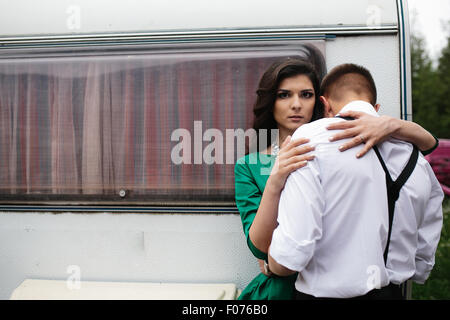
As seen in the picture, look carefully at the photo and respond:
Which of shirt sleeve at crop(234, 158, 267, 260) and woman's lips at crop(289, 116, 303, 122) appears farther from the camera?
woman's lips at crop(289, 116, 303, 122)

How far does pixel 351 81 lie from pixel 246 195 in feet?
2.48

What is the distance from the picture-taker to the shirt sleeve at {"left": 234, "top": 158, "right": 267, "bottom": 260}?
6.48 feet

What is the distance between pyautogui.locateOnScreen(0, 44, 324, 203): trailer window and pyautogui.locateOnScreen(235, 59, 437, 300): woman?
357mm

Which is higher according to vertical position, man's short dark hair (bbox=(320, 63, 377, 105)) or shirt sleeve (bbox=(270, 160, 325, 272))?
man's short dark hair (bbox=(320, 63, 377, 105))

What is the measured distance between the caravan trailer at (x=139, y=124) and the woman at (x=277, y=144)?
353 mm

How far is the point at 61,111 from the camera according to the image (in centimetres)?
278

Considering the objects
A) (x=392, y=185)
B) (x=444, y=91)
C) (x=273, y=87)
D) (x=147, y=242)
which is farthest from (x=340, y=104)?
(x=444, y=91)

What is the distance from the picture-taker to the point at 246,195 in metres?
2.06

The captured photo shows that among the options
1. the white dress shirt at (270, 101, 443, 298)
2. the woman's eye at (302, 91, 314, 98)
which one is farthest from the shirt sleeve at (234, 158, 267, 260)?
the woman's eye at (302, 91, 314, 98)

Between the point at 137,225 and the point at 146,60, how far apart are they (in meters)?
1.13

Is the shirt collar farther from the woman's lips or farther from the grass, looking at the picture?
the grass

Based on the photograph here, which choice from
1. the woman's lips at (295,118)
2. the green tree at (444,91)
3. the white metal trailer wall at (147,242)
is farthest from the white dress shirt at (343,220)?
the green tree at (444,91)

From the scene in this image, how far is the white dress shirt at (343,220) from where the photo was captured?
1.46 m
